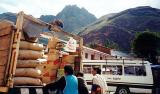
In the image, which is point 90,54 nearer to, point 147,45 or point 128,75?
point 147,45

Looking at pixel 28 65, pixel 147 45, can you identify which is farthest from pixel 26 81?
pixel 147 45

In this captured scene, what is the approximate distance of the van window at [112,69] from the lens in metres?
20.9

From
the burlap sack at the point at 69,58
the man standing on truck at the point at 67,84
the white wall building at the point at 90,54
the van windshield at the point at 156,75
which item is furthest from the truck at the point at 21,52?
the white wall building at the point at 90,54

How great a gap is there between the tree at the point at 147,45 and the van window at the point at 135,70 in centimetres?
3873

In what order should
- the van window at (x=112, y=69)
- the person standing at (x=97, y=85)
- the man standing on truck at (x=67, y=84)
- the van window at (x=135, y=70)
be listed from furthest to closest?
1. the van window at (x=112, y=69)
2. the van window at (x=135, y=70)
3. the person standing at (x=97, y=85)
4. the man standing on truck at (x=67, y=84)

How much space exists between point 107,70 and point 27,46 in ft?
52.7

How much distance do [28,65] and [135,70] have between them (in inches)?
602

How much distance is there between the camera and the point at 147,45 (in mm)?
62438

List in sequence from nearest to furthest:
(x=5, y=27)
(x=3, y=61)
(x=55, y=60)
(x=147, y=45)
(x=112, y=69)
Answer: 1. (x=3, y=61)
2. (x=5, y=27)
3. (x=55, y=60)
4. (x=112, y=69)
5. (x=147, y=45)

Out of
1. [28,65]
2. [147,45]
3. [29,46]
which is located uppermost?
[147,45]

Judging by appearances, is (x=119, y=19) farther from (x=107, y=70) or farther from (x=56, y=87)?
(x=56, y=87)

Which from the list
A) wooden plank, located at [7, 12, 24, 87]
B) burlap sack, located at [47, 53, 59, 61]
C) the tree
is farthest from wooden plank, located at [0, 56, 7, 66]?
the tree

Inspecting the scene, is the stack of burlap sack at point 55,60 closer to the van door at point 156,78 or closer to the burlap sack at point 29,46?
the burlap sack at point 29,46

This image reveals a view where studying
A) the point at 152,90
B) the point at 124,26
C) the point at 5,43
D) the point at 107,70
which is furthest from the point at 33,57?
the point at 124,26
